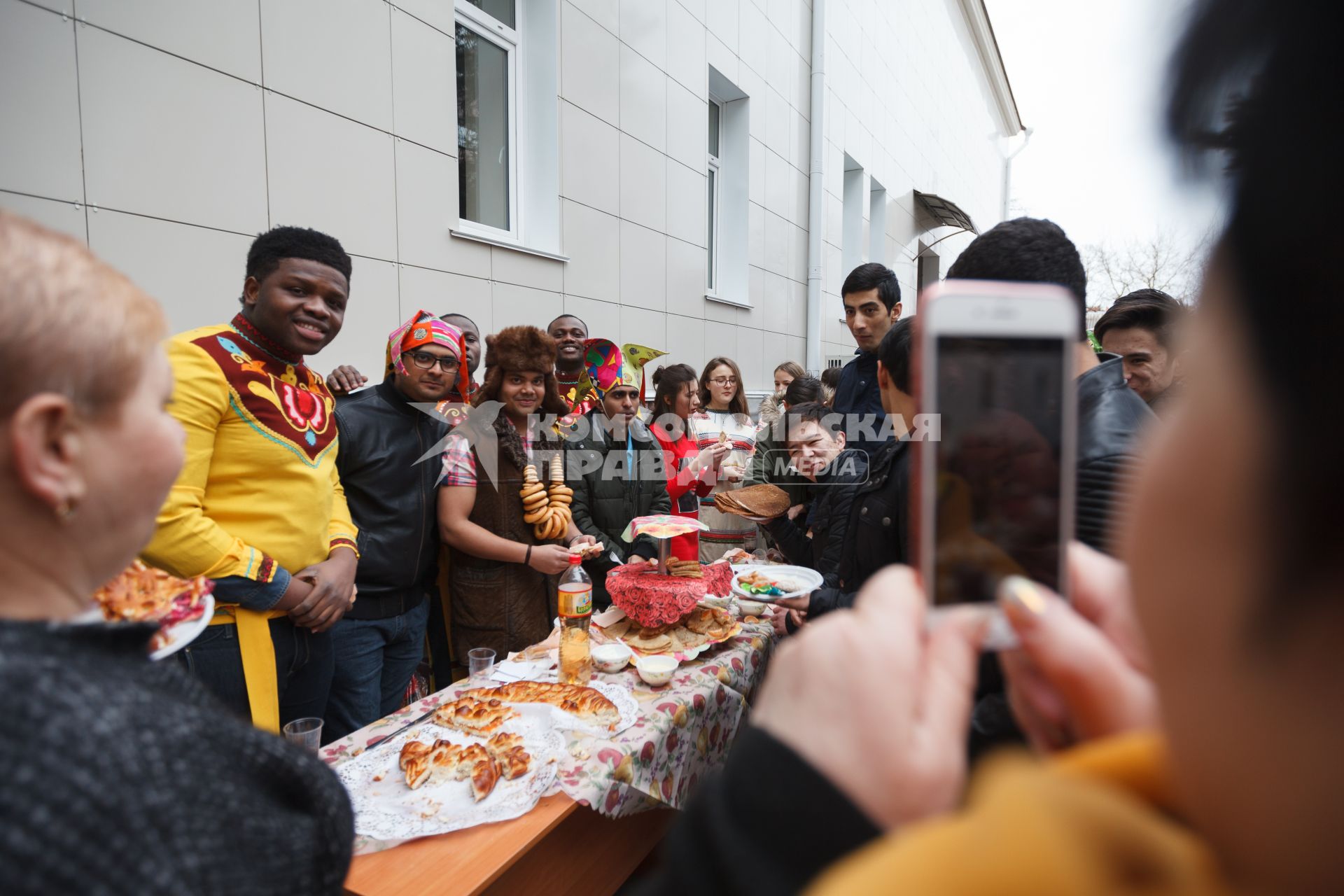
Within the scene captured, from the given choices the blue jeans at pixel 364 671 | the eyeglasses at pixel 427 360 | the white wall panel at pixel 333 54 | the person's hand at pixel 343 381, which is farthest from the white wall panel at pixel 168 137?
the blue jeans at pixel 364 671

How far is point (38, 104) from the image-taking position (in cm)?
230

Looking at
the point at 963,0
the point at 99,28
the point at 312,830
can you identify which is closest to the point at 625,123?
the point at 99,28

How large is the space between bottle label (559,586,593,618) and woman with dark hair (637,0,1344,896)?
1861 mm

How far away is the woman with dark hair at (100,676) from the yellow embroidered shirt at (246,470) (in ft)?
4.37

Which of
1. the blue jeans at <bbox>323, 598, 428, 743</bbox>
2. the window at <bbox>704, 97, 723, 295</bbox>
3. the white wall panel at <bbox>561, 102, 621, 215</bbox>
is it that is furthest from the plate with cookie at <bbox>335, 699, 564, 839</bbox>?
the window at <bbox>704, 97, 723, 295</bbox>

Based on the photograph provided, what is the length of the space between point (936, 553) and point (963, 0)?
24.5 m

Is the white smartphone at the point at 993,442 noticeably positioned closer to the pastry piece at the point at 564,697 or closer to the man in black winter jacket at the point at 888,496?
the man in black winter jacket at the point at 888,496

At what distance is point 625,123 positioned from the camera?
5.93 meters

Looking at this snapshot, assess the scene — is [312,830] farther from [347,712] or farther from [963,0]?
[963,0]

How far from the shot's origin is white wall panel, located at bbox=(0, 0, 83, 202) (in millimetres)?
2227

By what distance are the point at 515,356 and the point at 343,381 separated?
0.89 metres

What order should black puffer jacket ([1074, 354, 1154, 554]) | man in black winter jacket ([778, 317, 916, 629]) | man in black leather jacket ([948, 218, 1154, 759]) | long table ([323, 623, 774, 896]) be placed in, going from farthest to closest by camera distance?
man in black winter jacket ([778, 317, 916, 629])
long table ([323, 623, 774, 896])
black puffer jacket ([1074, 354, 1154, 554])
man in black leather jacket ([948, 218, 1154, 759])

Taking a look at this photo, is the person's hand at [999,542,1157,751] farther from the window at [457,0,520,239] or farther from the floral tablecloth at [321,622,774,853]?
the window at [457,0,520,239]

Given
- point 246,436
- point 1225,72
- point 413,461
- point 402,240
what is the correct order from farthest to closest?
point 402,240, point 413,461, point 246,436, point 1225,72
